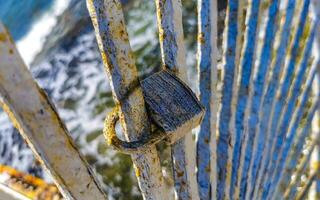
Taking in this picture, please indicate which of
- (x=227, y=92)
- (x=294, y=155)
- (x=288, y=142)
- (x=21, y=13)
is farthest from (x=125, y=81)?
(x=21, y=13)

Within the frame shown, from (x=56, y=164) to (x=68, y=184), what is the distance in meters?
0.07

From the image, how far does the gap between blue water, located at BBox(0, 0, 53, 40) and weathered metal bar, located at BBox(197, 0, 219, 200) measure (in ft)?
20.9

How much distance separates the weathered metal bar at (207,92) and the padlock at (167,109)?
0.30 meters

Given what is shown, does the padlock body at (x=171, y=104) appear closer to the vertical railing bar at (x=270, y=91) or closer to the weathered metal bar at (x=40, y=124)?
the weathered metal bar at (x=40, y=124)

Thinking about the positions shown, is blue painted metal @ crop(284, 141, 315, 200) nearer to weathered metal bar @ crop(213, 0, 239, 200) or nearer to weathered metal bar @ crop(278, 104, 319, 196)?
weathered metal bar @ crop(278, 104, 319, 196)

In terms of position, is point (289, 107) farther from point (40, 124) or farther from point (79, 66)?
point (79, 66)

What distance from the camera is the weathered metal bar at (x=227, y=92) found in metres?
1.39

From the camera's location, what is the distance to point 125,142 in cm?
94

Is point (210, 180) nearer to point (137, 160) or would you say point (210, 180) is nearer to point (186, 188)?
point (186, 188)

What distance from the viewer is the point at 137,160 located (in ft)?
3.29

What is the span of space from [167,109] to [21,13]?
24.1ft

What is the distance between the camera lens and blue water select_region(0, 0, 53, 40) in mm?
7334

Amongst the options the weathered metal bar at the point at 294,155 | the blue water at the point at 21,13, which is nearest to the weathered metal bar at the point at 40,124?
the weathered metal bar at the point at 294,155

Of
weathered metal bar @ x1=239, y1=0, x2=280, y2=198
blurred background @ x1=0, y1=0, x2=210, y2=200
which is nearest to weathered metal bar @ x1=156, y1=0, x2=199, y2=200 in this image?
weathered metal bar @ x1=239, y1=0, x2=280, y2=198
